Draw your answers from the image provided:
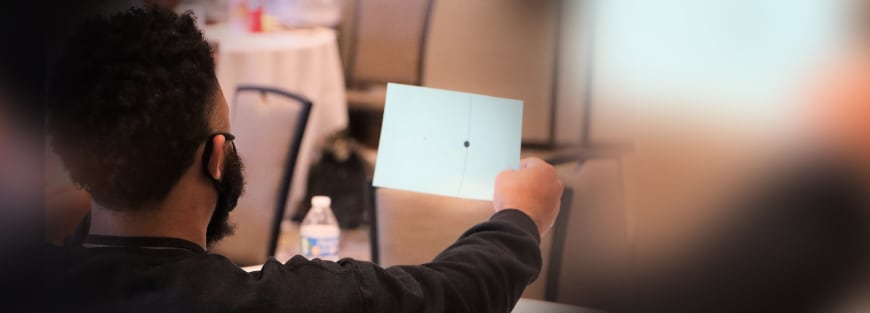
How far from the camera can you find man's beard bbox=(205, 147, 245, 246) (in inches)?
35.0

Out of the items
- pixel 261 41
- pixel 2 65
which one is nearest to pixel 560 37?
pixel 261 41

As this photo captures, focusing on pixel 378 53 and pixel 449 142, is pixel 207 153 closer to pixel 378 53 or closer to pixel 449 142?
pixel 449 142

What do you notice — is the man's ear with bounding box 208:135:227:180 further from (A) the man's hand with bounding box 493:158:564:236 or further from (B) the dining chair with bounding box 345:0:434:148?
(B) the dining chair with bounding box 345:0:434:148

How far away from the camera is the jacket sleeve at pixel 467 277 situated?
0.77 meters

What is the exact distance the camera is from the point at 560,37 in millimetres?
1248

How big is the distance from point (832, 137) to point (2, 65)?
1.67 meters

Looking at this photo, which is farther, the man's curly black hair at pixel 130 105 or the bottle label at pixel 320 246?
the bottle label at pixel 320 246

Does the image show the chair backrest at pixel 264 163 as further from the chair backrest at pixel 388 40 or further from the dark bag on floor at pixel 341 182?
the chair backrest at pixel 388 40

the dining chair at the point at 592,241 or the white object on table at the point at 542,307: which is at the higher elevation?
the dining chair at the point at 592,241

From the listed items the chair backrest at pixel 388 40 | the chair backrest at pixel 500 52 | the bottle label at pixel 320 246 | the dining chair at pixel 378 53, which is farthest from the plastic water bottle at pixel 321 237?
Answer: the chair backrest at pixel 500 52

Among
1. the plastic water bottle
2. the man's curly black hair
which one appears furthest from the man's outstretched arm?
the plastic water bottle

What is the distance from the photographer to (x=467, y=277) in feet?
2.63

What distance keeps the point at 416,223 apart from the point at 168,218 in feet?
2.63

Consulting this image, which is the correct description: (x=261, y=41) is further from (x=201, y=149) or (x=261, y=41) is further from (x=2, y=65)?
(x=201, y=149)
